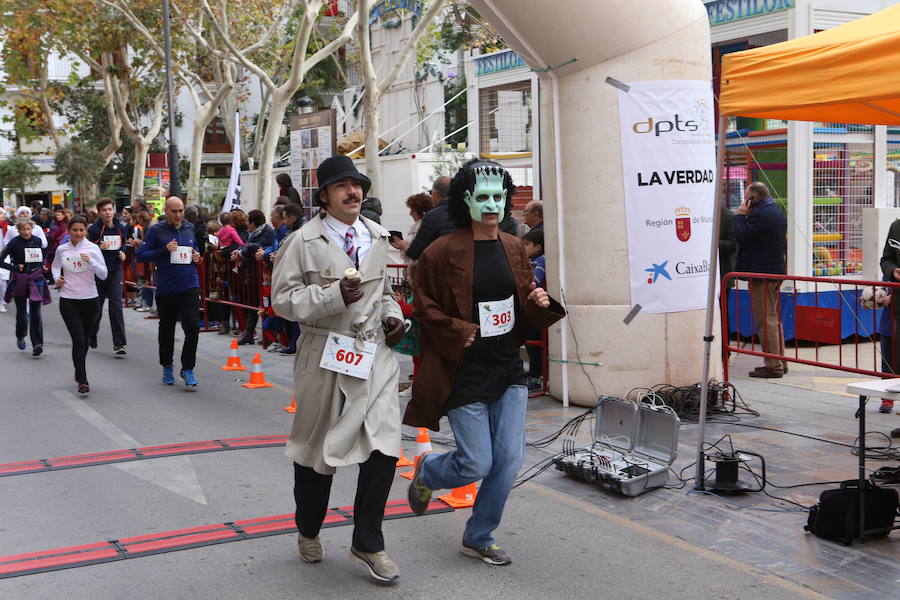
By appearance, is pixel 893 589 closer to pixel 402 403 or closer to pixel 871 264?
pixel 402 403

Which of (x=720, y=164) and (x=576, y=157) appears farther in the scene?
(x=576, y=157)

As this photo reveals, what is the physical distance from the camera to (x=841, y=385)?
1063 cm

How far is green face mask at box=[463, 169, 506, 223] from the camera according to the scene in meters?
5.21

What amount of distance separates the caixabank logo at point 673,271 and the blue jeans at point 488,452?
399 cm

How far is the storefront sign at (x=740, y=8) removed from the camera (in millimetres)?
12789

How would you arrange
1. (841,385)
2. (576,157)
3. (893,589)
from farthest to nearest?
(841,385) → (576,157) → (893,589)

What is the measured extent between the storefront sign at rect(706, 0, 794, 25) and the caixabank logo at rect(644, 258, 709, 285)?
17.0ft

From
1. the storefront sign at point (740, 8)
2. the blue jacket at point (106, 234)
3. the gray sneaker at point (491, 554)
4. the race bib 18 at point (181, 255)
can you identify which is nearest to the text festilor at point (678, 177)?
the gray sneaker at point (491, 554)

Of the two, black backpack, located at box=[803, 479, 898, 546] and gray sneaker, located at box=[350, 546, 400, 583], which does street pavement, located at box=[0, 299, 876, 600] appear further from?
black backpack, located at box=[803, 479, 898, 546]

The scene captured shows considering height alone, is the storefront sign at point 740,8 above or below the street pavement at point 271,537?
above

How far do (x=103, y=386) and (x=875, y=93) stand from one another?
858cm

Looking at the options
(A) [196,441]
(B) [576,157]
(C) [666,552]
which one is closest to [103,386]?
(A) [196,441]

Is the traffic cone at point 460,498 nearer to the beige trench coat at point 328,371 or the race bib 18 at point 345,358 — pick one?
the beige trench coat at point 328,371

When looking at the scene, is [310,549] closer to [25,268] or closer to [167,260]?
[167,260]
